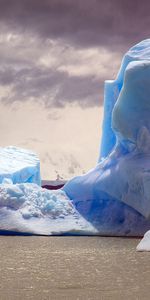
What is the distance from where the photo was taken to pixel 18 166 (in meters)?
17.0

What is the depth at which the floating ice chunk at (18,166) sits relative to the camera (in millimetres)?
16188

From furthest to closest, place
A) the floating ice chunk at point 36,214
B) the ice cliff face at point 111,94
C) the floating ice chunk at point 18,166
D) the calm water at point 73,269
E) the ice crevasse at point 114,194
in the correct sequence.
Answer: the floating ice chunk at point 18,166
the ice cliff face at point 111,94
the floating ice chunk at point 36,214
the ice crevasse at point 114,194
the calm water at point 73,269

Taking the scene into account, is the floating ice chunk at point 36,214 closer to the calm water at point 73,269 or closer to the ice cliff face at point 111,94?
the calm water at point 73,269

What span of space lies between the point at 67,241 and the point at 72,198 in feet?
6.88

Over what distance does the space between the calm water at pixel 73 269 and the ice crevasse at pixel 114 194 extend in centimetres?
58

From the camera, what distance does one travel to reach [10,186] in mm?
13984

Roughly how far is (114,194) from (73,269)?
5152 millimetres

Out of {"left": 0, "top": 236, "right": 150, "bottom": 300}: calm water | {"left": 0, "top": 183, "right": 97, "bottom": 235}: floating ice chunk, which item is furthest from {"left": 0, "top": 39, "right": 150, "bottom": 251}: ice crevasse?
{"left": 0, "top": 236, "right": 150, "bottom": 300}: calm water

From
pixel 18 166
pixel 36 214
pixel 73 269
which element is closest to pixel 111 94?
pixel 18 166

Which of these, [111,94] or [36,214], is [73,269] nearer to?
[36,214]

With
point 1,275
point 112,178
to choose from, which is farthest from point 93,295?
point 112,178

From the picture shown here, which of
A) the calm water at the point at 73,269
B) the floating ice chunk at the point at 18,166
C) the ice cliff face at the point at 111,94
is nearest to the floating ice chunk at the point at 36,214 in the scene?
the calm water at the point at 73,269

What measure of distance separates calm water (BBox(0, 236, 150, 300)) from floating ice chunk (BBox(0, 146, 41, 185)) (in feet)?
10.7

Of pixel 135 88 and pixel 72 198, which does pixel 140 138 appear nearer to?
pixel 135 88
